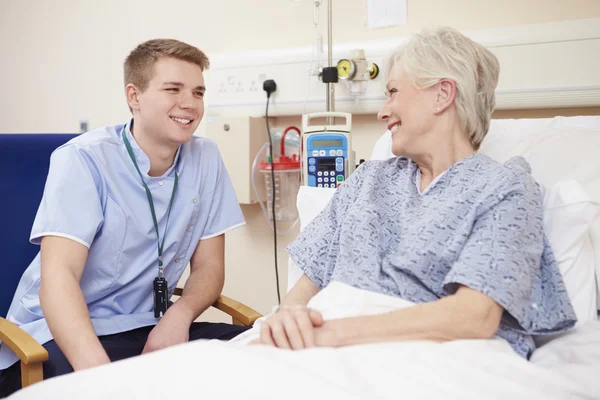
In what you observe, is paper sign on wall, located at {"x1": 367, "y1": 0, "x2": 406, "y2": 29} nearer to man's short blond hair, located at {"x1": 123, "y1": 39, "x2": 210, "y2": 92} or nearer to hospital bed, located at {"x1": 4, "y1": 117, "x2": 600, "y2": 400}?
man's short blond hair, located at {"x1": 123, "y1": 39, "x2": 210, "y2": 92}

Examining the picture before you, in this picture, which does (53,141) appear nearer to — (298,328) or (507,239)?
(298,328)

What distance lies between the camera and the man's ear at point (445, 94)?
1.41m

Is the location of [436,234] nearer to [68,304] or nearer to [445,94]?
[445,94]

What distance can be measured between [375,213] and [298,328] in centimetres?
40

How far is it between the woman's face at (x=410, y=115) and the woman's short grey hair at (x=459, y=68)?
0.02 m

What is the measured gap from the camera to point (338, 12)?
2.31 m

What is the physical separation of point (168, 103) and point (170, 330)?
2.09 feet

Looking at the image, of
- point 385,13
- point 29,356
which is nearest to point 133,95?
point 29,356

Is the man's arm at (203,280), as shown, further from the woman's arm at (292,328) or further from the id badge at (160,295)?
the woman's arm at (292,328)


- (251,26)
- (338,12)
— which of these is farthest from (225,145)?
(338,12)

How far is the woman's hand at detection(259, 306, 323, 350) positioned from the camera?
1.13 m

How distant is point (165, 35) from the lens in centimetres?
269

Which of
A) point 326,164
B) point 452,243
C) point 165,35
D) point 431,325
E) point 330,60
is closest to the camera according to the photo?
point 431,325

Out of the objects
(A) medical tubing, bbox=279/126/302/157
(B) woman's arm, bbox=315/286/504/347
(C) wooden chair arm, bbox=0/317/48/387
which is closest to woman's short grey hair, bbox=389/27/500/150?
(B) woman's arm, bbox=315/286/504/347
